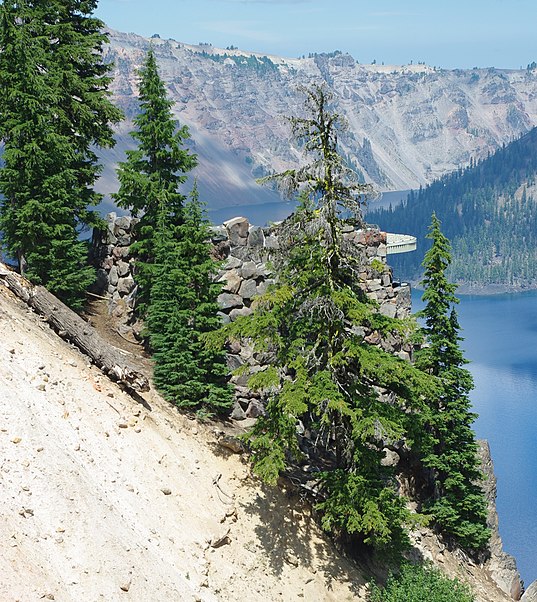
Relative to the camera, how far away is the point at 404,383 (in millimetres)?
20156

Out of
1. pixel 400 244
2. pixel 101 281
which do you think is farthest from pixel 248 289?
pixel 400 244

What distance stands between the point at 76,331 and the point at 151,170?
29.3ft

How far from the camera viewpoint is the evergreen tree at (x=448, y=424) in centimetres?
2739

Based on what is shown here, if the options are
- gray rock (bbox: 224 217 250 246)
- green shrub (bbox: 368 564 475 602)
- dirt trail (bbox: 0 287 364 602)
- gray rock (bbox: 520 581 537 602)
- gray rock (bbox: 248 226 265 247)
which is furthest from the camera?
gray rock (bbox: 520 581 537 602)

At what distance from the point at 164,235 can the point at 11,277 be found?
5.65 m

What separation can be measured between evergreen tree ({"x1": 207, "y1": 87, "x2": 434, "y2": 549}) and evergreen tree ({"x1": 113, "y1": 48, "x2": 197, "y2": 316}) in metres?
9.39

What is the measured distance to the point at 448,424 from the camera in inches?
1091

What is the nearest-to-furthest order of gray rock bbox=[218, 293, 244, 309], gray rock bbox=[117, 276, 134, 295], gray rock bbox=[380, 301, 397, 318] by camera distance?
gray rock bbox=[218, 293, 244, 309]
gray rock bbox=[117, 276, 134, 295]
gray rock bbox=[380, 301, 397, 318]

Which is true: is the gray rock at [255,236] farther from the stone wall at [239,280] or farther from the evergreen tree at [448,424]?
the evergreen tree at [448,424]

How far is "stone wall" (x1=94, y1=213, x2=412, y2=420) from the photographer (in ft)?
84.7

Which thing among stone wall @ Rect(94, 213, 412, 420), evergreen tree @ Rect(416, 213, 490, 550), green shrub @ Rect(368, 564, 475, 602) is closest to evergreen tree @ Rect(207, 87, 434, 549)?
green shrub @ Rect(368, 564, 475, 602)

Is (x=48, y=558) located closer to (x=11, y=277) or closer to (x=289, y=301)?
(x=289, y=301)

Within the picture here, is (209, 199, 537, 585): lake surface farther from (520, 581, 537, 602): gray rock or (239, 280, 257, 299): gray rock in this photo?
(520, 581, 537, 602): gray rock

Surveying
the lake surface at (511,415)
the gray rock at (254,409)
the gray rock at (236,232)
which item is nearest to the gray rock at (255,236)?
the gray rock at (236,232)
